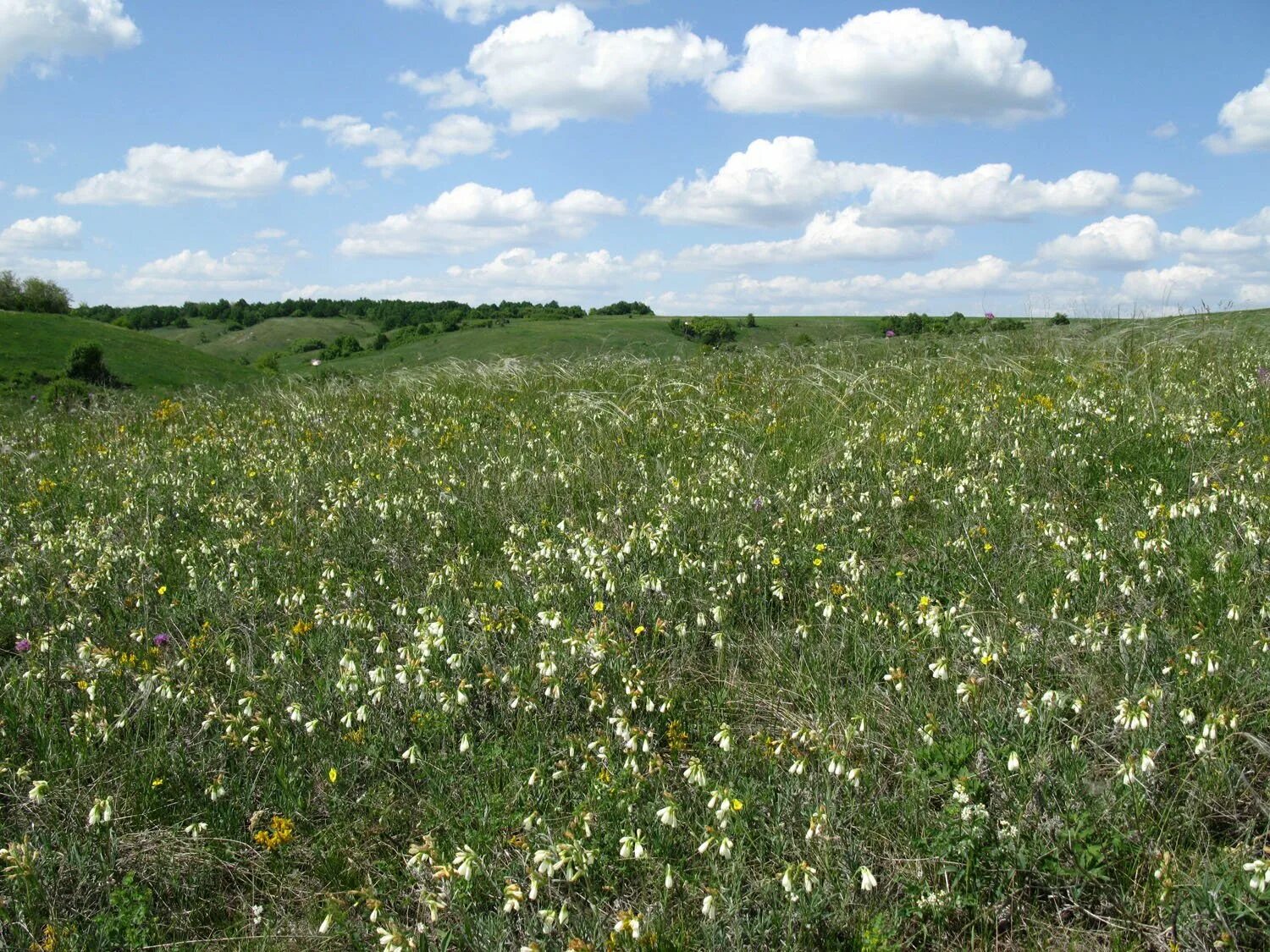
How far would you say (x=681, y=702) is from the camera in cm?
390

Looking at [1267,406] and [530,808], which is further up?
[1267,406]

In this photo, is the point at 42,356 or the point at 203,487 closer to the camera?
the point at 203,487

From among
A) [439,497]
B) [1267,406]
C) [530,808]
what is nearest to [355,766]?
[530,808]

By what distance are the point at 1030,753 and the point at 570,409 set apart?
6.58 meters

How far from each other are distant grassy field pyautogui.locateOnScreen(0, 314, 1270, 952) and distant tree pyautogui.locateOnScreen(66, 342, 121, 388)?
1218cm

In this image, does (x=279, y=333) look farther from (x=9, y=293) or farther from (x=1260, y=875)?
(x=1260, y=875)

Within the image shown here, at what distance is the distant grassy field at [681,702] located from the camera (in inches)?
110

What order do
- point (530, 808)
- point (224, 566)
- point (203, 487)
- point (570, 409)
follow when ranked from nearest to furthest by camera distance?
point (530, 808), point (224, 566), point (203, 487), point (570, 409)

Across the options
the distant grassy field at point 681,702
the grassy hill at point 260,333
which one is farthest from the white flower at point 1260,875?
the grassy hill at point 260,333

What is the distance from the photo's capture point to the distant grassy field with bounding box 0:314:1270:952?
2793mm

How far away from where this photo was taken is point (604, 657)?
12.9ft

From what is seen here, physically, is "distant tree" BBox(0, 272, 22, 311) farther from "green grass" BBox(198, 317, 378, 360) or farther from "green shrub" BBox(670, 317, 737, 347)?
"green grass" BBox(198, 317, 378, 360)

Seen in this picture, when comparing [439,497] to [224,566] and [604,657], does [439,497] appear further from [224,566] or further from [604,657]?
[604,657]

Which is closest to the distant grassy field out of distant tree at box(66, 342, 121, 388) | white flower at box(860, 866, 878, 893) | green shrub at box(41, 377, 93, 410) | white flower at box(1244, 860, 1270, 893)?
→ white flower at box(1244, 860, 1270, 893)
